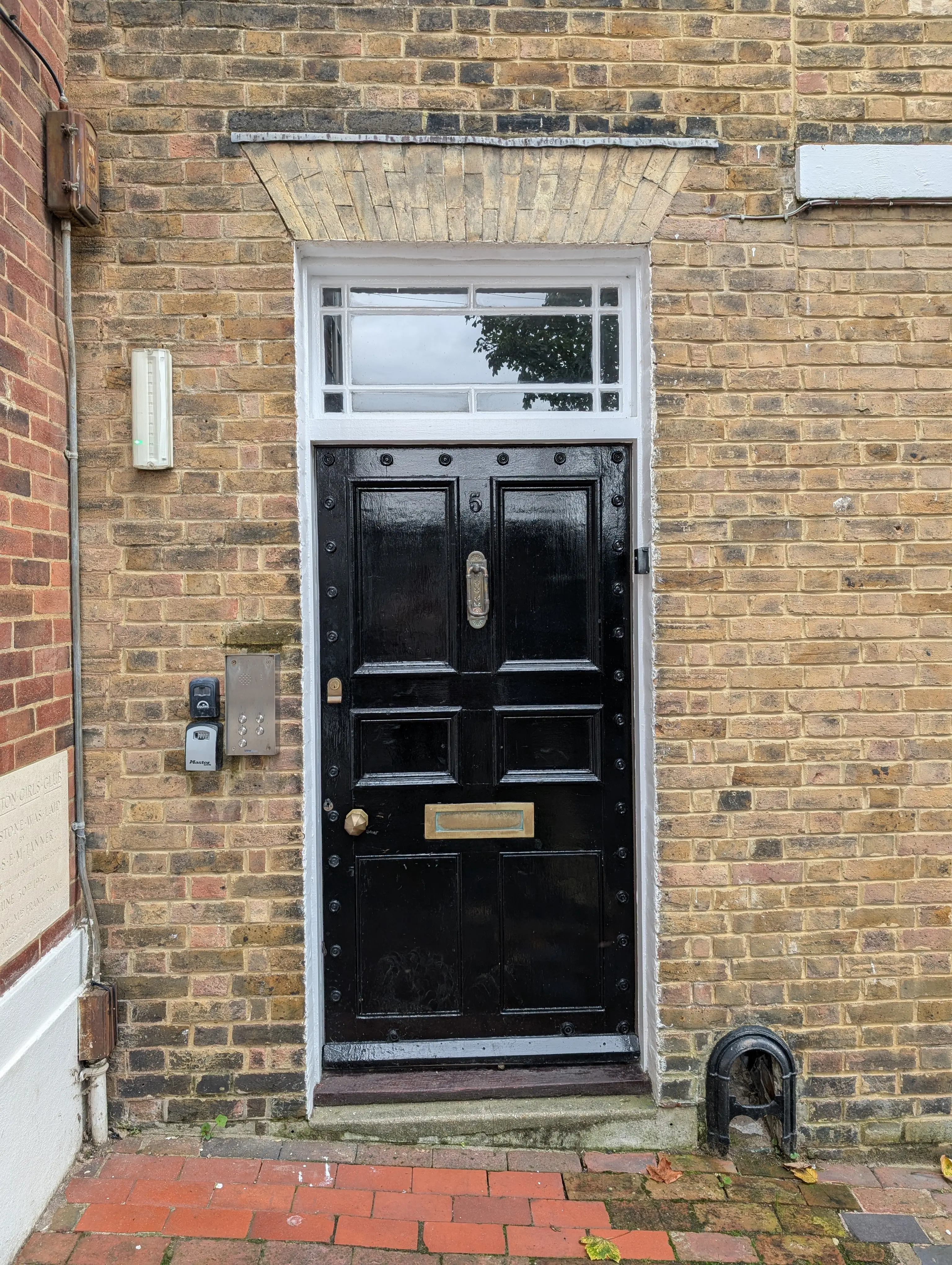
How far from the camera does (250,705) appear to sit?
9.63 ft

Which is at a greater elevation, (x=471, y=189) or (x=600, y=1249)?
(x=471, y=189)

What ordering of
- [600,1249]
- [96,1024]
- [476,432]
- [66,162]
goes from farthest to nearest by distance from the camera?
[476,432]
[96,1024]
[66,162]
[600,1249]

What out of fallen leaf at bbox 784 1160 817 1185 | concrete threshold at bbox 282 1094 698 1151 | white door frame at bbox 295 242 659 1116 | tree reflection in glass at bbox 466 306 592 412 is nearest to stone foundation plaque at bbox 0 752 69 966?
white door frame at bbox 295 242 659 1116

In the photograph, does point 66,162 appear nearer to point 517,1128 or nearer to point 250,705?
point 250,705

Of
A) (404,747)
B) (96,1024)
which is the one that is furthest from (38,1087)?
(404,747)

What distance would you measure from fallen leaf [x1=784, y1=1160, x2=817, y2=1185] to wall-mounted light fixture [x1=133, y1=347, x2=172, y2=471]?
3.24 meters

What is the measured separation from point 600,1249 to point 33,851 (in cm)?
211

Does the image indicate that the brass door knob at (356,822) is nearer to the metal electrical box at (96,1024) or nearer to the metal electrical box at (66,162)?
the metal electrical box at (96,1024)

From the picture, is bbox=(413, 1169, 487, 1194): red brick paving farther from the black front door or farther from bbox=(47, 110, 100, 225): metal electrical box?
bbox=(47, 110, 100, 225): metal electrical box

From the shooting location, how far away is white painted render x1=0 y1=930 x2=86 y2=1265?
2.44 m

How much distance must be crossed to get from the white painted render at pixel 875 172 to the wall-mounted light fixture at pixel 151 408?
A: 91.0 inches

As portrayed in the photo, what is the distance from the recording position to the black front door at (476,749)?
3.18 m

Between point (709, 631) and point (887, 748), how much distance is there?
2.57 ft

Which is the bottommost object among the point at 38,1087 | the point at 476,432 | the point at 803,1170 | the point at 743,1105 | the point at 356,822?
the point at 803,1170
